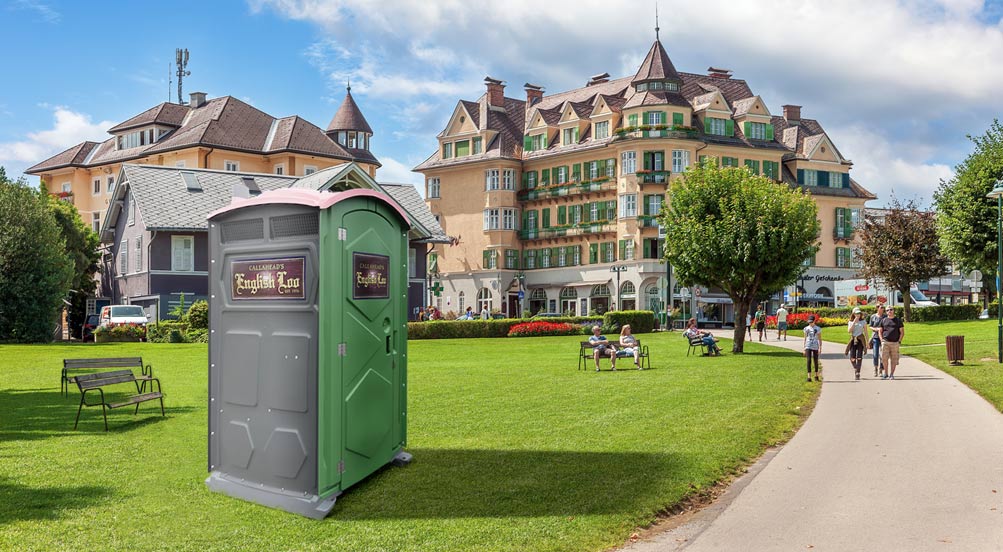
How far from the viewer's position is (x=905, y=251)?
201 ft

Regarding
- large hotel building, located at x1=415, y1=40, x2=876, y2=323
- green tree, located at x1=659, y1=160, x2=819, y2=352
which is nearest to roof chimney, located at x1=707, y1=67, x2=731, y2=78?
large hotel building, located at x1=415, y1=40, x2=876, y2=323

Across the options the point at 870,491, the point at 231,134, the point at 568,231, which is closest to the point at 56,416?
the point at 870,491

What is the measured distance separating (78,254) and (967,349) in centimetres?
4884

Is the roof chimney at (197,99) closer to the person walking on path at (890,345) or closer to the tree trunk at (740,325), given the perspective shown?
the tree trunk at (740,325)

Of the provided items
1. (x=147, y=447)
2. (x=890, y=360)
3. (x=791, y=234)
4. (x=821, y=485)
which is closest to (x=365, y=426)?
(x=147, y=447)

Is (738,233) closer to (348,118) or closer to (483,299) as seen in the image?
(483,299)

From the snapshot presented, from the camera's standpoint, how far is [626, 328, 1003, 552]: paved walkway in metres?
8.55

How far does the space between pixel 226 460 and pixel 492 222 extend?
67659 mm

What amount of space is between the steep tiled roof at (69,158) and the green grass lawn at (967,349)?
64.8 metres

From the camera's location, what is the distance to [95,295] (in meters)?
62.2

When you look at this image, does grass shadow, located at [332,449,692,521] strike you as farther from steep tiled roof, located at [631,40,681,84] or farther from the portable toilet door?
steep tiled roof, located at [631,40,681,84]

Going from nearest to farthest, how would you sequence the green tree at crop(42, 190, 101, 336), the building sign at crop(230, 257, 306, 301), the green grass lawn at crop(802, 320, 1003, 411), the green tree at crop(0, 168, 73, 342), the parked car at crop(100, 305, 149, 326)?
→ the building sign at crop(230, 257, 306, 301) < the green grass lawn at crop(802, 320, 1003, 411) < the green tree at crop(0, 168, 73, 342) < the parked car at crop(100, 305, 149, 326) < the green tree at crop(42, 190, 101, 336)

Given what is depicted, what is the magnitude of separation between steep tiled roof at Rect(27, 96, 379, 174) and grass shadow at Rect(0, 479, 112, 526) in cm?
6983

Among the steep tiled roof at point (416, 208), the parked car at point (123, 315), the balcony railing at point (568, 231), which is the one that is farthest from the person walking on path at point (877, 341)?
the balcony railing at point (568, 231)
